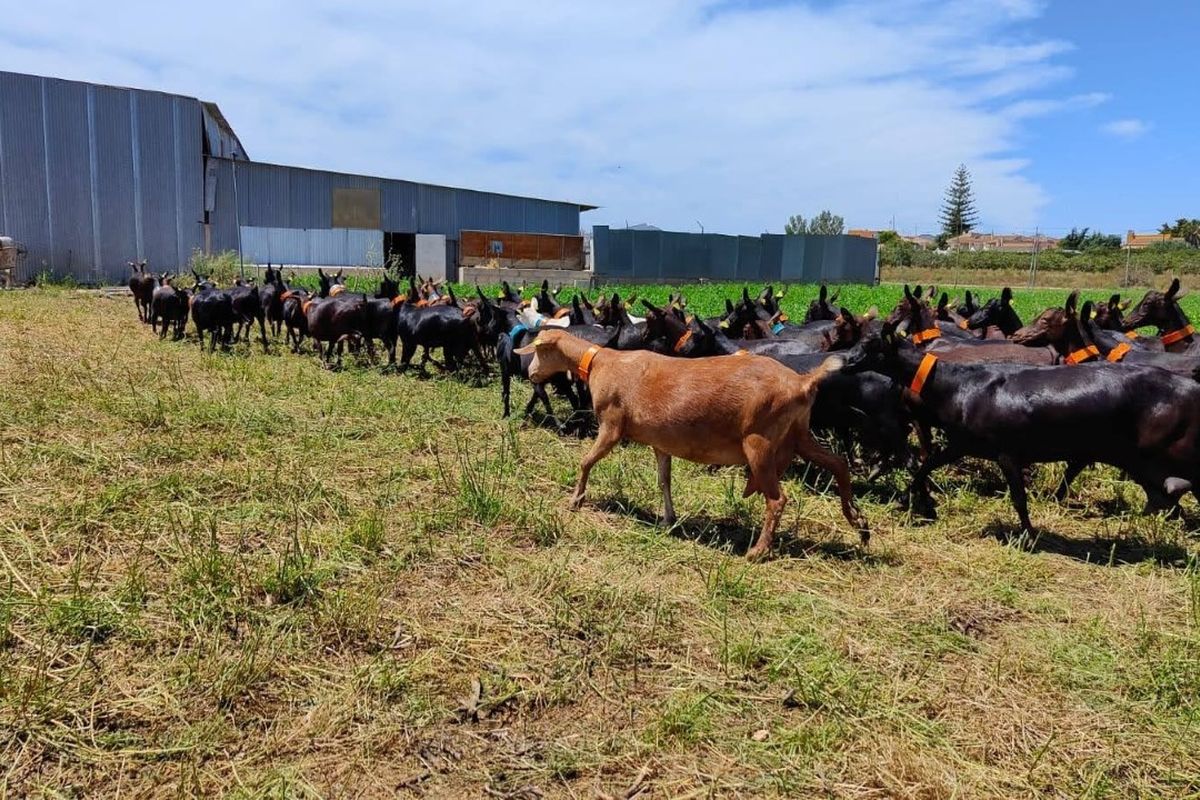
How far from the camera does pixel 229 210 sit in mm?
34562

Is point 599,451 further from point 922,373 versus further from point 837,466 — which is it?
point 922,373

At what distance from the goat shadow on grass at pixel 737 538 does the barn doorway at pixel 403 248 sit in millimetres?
33759

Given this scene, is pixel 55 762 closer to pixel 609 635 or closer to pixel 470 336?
pixel 609 635

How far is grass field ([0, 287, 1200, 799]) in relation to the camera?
3498 mm

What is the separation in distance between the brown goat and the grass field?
54cm

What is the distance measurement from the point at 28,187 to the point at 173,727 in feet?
114

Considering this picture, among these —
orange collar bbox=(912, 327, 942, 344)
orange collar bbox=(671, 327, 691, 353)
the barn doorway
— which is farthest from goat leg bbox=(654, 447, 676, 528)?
the barn doorway

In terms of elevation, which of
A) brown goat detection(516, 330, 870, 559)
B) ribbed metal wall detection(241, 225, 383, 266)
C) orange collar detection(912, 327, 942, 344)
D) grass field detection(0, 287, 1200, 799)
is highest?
ribbed metal wall detection(241, 225, 383, 266)

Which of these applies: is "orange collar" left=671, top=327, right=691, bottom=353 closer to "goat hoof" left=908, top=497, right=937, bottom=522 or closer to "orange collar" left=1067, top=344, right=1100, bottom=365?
"goat hoof" left=908, top=497, right=937, bottom=522

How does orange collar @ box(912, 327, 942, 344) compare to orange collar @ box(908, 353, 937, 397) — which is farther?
orange collar @ box(912, 327, 942, 344)

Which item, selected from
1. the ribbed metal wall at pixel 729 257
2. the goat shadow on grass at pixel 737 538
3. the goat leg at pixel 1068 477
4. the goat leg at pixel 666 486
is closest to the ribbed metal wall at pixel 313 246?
the ribbed metal wall at pixel 729 257

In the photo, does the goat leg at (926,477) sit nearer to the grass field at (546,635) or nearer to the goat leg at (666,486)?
the grass field at (546,635)

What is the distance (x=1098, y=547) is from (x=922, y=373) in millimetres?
1901

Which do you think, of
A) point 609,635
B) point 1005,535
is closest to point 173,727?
point 609,635
